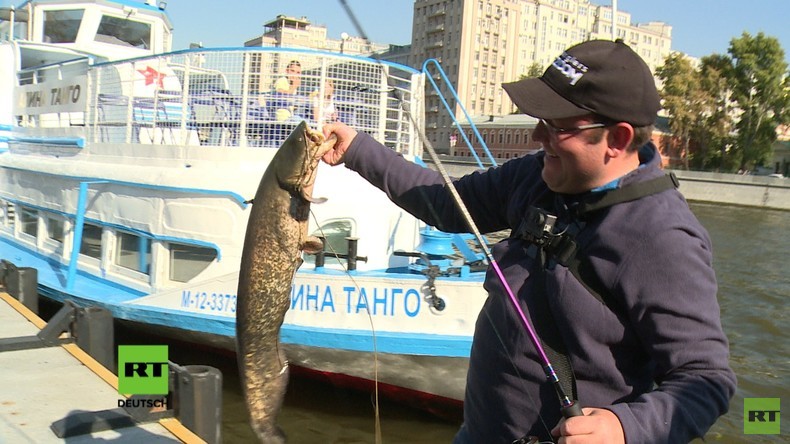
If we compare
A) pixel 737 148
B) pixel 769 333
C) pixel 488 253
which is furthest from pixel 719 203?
pixel 488 253

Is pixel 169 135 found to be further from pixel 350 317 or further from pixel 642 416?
pixel 642 416

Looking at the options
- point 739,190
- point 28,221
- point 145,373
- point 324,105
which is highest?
point 324,105

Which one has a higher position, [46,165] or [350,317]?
[46,165]

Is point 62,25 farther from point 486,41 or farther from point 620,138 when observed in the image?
point 486,41

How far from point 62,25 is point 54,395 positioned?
10.4 metres

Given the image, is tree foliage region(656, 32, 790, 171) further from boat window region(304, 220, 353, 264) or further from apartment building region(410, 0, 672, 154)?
boat window region(304, 220, 353, 264)

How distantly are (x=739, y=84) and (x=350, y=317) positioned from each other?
58.9m

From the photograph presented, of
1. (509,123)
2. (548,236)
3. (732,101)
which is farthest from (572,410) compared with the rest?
(732,101)

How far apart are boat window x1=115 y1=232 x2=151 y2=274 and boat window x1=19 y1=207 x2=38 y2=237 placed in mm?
2971

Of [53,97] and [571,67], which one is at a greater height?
[53,97]

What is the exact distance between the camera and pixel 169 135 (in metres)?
8.13

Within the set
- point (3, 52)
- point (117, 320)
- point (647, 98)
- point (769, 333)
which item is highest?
point (3, 52)

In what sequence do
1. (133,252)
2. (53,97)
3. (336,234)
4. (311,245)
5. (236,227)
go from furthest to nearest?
(53,97), (133,252), (336,234), (236,227), (311,245)

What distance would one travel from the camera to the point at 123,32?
13.3 m
